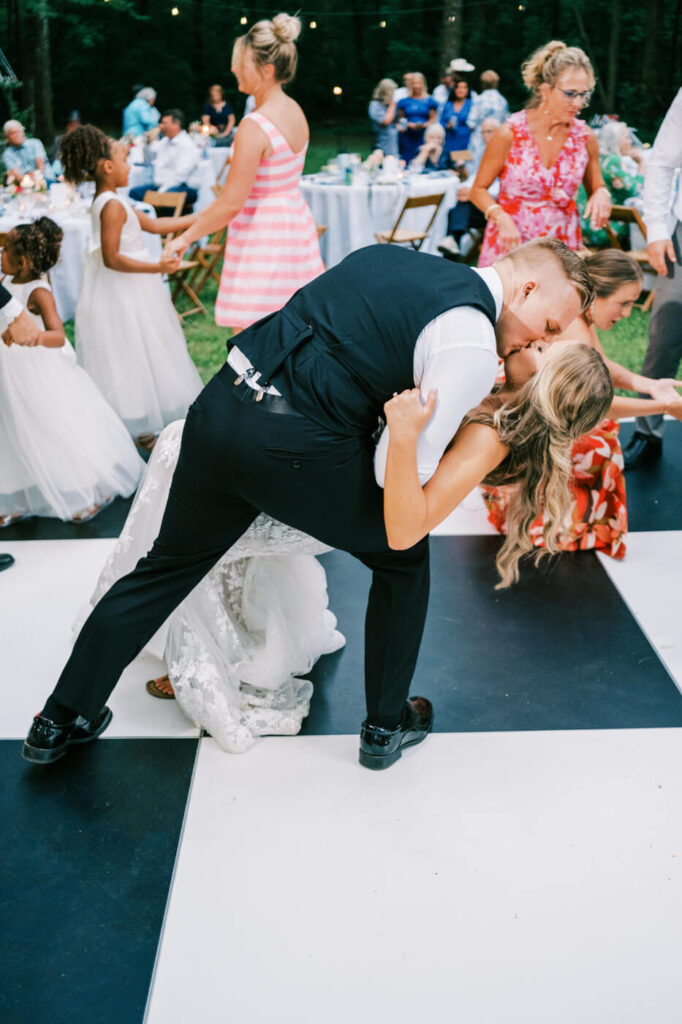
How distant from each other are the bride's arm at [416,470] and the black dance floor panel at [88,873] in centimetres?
87

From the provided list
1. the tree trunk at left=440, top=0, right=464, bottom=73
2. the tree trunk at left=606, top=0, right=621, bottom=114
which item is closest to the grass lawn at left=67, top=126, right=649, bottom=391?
the tree trunk at left=440, top=0, right=464, bottom=73

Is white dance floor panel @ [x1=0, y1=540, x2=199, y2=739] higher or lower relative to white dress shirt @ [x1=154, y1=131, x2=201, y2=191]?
lower

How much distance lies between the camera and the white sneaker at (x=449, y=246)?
24.2 feet

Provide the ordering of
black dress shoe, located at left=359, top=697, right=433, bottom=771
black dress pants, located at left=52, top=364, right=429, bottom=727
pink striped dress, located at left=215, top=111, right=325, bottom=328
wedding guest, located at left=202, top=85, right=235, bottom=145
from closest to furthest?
black dress pants, located at left=52, top=364, right=429, bottom=727 < black dress shoe, located at left=359, top=697, right=433, bottom=771 < pink striped dress, located at left=215, top=111, right=325, bottom=328 < wedding guest, located at left=202, top=85, right=235, bottom=145

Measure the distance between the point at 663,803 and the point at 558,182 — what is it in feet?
8.16

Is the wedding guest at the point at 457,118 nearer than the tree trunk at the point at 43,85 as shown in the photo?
Yes

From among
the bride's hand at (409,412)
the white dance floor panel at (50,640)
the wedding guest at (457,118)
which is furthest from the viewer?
the wedding guest at (457,118)

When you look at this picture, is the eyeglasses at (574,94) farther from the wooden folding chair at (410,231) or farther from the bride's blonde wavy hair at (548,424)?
the wooden folding chair at (410,231)

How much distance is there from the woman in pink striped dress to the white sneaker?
143 inches

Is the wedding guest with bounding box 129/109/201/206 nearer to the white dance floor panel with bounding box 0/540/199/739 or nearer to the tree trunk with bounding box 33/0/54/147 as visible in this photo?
the white dance floor panel with bounding box 0/540/199/739

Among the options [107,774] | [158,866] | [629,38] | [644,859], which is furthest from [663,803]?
[629,38]

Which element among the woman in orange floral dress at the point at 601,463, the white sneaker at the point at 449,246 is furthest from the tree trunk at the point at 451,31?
the woman in orange floral dress at the point at 601,463

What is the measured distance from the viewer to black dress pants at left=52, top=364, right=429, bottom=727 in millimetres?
1802

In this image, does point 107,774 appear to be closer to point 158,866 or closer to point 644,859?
point 158,866
